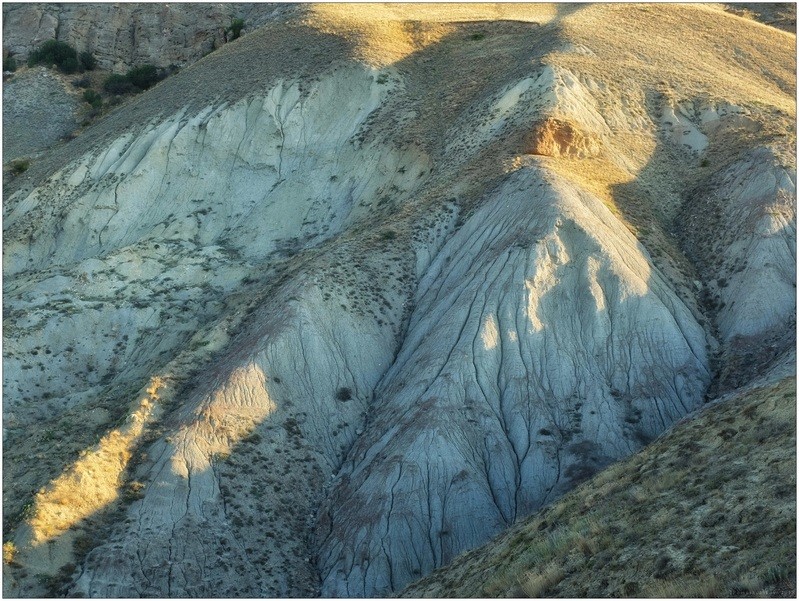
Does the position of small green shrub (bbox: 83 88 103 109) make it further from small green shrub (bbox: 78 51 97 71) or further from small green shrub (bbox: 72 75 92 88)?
small green shrub (bbox: 78 51 97 71)

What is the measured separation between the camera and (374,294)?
38.9m

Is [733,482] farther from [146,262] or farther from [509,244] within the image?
[146,262]

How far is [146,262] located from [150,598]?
72.4 feet

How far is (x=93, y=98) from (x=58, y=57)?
806 cm

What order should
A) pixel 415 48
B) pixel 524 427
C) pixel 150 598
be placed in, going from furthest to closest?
pixel 415 48, pixel 524 427, pixel 150 598

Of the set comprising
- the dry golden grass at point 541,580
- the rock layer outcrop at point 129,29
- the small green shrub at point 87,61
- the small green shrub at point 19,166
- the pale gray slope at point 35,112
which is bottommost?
the small green shrub at point 19,166

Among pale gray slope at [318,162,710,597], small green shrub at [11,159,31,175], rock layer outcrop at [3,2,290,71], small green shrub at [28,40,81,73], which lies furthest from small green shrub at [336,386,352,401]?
small green shrub at [28,40,81,73]

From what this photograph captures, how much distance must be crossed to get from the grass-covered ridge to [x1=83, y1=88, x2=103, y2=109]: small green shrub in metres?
57.7

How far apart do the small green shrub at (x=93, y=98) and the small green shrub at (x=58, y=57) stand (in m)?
5.10

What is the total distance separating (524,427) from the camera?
3272 cm

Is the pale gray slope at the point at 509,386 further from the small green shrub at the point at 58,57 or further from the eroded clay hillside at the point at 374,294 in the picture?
the small green shrub at the point at 58,57

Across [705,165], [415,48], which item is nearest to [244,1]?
[415,48]

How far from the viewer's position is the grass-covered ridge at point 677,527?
1792cm

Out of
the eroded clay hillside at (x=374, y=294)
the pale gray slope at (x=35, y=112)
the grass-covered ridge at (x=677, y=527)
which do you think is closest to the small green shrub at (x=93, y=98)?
the pale gray slope at (x=35, y=112)
